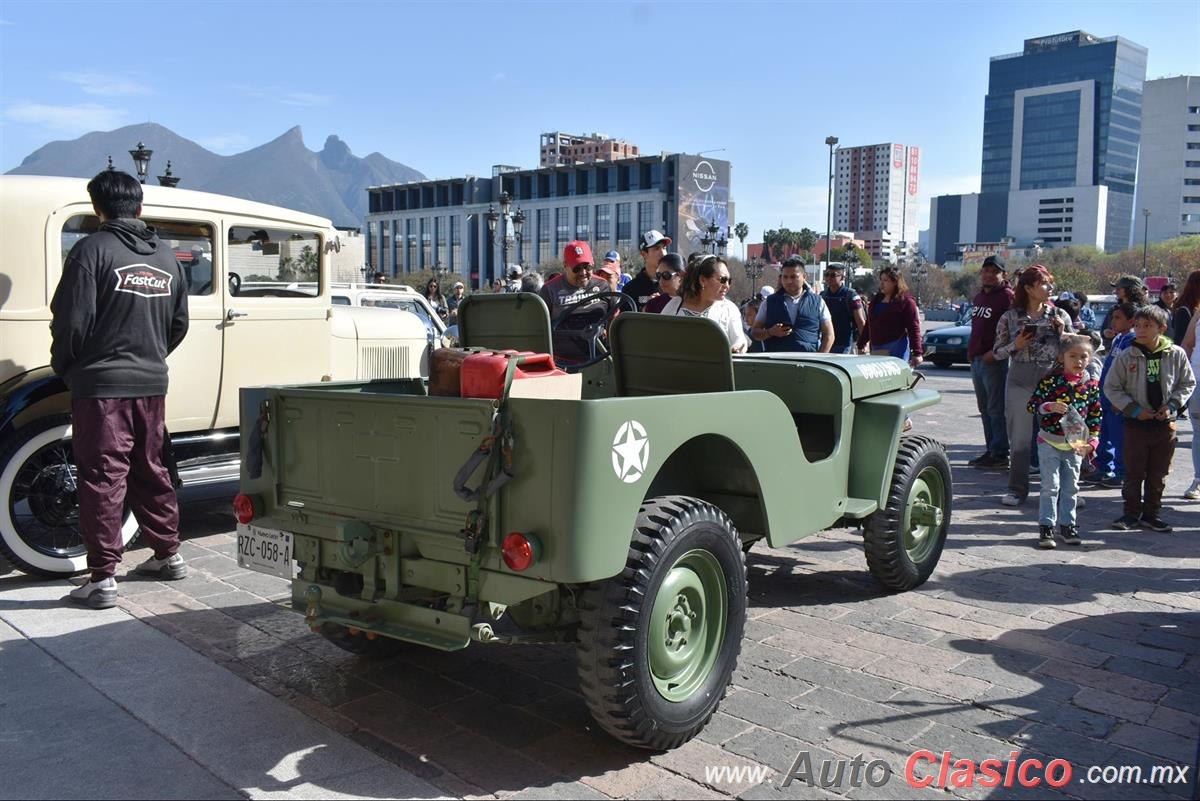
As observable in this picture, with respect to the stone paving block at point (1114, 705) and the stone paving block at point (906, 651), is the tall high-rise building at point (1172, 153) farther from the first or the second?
the stone paving block at point (1114, 705)

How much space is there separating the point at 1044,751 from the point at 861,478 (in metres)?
1.69

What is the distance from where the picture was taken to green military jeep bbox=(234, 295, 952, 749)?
2.94 m

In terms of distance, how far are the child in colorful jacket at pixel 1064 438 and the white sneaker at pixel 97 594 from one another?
5656mm

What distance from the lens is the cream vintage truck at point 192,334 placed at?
17.3 feet

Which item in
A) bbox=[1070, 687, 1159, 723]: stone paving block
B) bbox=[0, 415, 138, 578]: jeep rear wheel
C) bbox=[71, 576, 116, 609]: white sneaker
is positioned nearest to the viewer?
bbox=[1070, 687, 1159, 723]: stone paving block

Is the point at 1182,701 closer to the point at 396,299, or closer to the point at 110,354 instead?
the point at 110,354

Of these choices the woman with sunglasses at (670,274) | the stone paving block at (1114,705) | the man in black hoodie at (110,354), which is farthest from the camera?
the woman with sunglasses at (670,274)

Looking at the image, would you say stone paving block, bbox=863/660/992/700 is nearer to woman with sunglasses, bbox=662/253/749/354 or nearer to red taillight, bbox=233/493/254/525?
woman with sunglasses, bbox=662/253/749/354

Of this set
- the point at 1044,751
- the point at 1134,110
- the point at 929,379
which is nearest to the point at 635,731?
the point at 1044,751

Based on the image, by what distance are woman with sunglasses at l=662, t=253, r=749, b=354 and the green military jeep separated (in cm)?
117

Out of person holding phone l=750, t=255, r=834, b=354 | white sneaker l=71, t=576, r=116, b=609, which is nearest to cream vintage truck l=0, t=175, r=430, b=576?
white sneaker l=71, t=576, r=116, b=609

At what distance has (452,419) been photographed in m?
3.12

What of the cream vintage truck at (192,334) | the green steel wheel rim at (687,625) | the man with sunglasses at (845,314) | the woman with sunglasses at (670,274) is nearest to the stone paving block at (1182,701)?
the green steel wheel rim at (687,625)

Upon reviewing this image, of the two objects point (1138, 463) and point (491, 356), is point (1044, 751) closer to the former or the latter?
point (491, 356)
